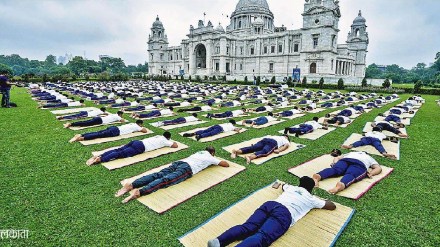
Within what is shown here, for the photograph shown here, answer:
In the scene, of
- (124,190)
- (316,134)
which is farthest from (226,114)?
(124,190)

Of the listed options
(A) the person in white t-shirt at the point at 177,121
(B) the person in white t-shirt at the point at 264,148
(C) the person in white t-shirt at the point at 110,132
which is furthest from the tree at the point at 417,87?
(C) the person in white t-shirt at the point at 110,132

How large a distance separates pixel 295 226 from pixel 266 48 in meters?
60.3

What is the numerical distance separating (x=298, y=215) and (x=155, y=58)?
83.5 meters

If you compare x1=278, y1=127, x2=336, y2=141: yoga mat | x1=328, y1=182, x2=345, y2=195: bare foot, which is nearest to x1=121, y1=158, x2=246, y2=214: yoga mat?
x1=328, y1=182, x2=345, y2=195: bare foot

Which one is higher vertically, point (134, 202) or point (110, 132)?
point (110, 132)

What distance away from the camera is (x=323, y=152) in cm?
799

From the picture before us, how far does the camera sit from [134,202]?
4641 mm

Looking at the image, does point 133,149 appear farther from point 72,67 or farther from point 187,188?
point 72,67

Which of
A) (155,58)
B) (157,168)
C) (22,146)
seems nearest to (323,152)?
(157,168)

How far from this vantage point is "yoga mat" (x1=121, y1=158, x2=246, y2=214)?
4592 millimetres

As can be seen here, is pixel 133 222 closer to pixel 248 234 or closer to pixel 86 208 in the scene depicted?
pixel 86 208

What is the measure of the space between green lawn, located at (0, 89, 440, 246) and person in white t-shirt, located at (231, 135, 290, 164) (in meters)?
0.32

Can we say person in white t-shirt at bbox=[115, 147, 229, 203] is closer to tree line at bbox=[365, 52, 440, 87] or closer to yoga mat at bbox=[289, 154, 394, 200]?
yoga mat at bbox=[289, 154, 394, 200]

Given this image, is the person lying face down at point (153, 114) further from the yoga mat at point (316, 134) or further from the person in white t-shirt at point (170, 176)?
the person in white t-shirt at point (170, 176)
